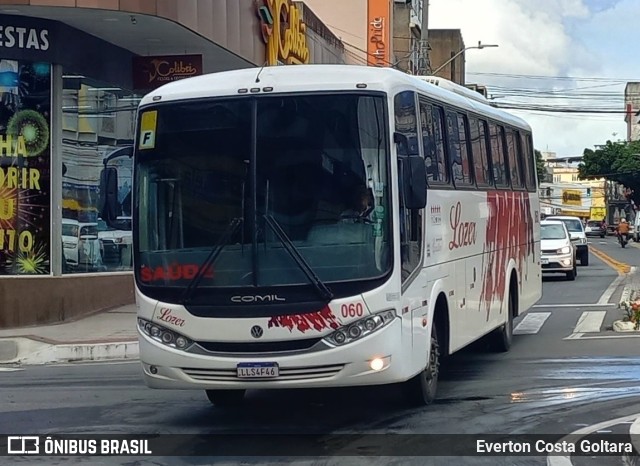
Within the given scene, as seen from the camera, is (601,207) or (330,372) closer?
(330,372)

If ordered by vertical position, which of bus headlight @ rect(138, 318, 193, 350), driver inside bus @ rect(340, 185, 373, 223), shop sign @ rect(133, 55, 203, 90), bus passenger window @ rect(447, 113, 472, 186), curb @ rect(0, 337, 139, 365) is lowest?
curb @ rect(0, 337, 139, 365)

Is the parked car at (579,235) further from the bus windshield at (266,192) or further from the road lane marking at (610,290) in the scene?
the bus windshield at (266,192)

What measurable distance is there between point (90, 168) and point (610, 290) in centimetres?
1264

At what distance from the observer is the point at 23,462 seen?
26.2 ft

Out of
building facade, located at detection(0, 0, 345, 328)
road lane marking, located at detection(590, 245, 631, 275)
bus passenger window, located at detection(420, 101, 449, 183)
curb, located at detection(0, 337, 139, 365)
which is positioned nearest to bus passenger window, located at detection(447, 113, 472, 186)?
bus passenger window, located at detection(420, 101, 449, 183)

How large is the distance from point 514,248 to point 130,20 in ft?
24.6

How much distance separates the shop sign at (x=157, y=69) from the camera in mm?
20406

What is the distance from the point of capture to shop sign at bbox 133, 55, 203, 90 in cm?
2041

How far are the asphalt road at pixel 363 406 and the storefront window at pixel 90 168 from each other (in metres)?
4.91

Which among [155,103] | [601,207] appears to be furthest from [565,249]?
[601,207]

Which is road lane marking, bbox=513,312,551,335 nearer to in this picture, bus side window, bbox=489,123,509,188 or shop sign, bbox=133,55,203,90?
bus side window, bbox=489,123,509,188

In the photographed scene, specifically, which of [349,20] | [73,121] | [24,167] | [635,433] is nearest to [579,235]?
[349,20]

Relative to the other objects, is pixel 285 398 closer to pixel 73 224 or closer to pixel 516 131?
pixel 516 131

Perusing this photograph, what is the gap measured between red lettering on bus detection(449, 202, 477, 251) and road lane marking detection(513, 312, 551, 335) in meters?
5.06
